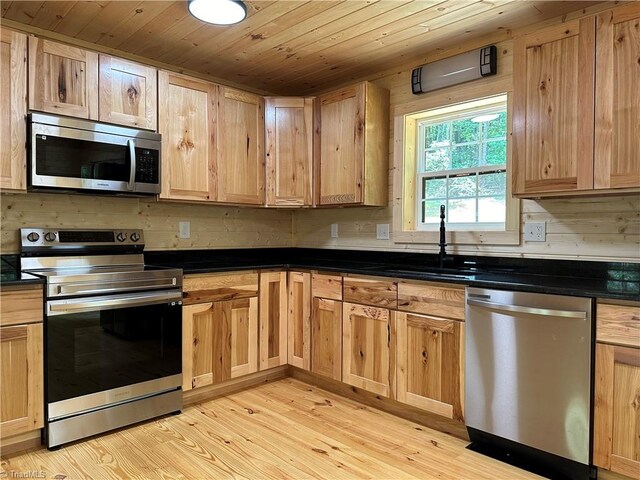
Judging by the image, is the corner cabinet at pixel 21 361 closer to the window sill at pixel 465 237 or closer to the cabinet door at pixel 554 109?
the window sill at pixel 465 237

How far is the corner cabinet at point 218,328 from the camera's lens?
2.77 metres

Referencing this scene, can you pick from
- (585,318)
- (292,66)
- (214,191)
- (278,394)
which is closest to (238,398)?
(278,394)

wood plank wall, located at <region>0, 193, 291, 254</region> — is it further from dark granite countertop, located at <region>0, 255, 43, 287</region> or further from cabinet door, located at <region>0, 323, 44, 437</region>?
cabinet door, located at <region>0, 323, 44, 437</region>

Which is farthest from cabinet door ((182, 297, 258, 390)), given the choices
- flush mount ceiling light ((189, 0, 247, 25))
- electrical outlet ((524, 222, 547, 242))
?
electrical outlet ((524, 222, 547, 242))

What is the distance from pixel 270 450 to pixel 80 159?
1957 mm

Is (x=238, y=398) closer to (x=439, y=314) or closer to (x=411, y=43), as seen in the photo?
(x=439, y=314)

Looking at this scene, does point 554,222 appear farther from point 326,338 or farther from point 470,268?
point 326,338

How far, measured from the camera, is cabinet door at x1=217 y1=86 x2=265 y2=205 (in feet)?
10.6

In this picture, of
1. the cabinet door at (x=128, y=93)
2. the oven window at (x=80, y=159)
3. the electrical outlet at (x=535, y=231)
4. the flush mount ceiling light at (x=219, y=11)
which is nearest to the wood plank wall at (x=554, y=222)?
the electrical outlet at (x=535, y=231)

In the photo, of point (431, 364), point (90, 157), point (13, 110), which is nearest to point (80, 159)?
point (90, 157)

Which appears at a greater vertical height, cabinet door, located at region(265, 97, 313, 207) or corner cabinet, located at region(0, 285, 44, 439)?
cabinet door, located at region(265, 97, 313, 207)

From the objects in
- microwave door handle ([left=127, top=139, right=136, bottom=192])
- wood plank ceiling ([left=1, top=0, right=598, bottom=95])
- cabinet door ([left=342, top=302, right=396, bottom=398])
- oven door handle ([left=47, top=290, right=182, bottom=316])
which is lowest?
cabinet door ([left=342, top=302, right=396, bottom=398])

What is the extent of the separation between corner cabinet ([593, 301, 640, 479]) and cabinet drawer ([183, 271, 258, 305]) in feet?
A: 6.81

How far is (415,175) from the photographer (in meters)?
3.29
